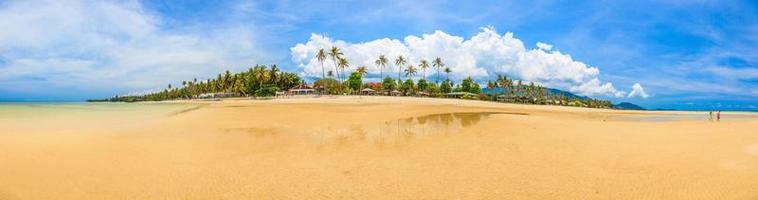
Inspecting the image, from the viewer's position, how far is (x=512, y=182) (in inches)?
274

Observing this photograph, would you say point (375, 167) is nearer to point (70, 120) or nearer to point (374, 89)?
point (70, 120)

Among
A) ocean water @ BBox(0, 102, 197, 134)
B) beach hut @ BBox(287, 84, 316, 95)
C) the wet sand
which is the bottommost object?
the wet sand

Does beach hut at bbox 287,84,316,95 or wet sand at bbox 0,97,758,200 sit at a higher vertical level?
beach hut at bbox 287,84,316,95

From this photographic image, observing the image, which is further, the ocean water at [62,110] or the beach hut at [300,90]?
the beach hut at [300,90]

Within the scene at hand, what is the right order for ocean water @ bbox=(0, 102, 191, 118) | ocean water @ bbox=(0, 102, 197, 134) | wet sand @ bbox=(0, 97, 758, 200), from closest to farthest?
wet sand @ bbox=(0, 97, 758, 200) → ocean water @ bbox=(0, 102, 197, 134) → ocean water @ bbox=(0, 102, 191, 118)

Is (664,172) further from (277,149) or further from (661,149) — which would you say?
(277,149)

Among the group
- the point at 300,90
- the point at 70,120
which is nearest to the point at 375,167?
the point at 70,120

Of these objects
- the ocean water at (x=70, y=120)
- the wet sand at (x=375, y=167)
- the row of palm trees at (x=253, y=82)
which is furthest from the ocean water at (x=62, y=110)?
the row of palm trees at (x=253, y=82)

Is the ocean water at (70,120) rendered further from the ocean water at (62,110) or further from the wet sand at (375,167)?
the wet sand at (375,167)

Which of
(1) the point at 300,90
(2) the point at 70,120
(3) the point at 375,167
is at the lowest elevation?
(3) the point at 375,167

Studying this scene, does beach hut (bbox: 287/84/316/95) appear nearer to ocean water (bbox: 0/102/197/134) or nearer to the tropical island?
the tropical island

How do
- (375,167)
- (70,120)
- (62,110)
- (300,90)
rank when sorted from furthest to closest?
1. (300,90)
2. (62,110)
3. (70,120)
4. (375,167)

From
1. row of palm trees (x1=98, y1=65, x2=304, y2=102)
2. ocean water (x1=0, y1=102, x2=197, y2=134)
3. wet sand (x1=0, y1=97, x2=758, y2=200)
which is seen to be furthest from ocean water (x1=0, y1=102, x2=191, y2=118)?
row of palm trees (x1=98, y1=65, x2=304, y2=102)

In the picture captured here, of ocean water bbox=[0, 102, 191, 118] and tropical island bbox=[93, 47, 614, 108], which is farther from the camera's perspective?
tropical island bbox=[93, 47, 614, 108]
